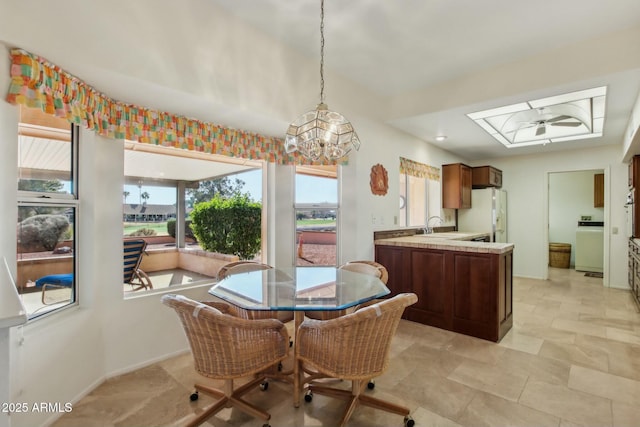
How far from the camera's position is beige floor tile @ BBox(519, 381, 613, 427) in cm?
184

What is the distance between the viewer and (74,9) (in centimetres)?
172

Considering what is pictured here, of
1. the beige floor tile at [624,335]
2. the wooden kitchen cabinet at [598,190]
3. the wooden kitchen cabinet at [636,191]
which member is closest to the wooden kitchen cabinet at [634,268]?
the wooden kitchen cabinet at [636,191]

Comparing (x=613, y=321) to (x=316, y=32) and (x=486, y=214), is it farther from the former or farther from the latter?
(x=316, y=32)

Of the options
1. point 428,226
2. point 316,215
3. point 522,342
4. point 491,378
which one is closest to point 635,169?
point 428,226

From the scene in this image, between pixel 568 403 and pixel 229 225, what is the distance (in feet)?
10.1

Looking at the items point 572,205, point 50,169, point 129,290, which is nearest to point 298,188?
point 129,290

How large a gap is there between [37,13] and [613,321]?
5.60m

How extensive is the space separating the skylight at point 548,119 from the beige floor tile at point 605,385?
247cm

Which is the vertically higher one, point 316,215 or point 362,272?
point 316,215

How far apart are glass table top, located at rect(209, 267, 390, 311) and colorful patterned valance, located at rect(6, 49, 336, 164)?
125 centimetres

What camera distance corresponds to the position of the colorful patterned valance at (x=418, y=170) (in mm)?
4402

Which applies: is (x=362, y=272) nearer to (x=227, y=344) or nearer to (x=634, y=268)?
(x=227, y=344)

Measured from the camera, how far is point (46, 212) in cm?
202

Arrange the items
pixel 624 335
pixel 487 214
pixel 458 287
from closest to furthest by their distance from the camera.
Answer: pixel 624 335 → pixel 458 287 → pixel 487 214
